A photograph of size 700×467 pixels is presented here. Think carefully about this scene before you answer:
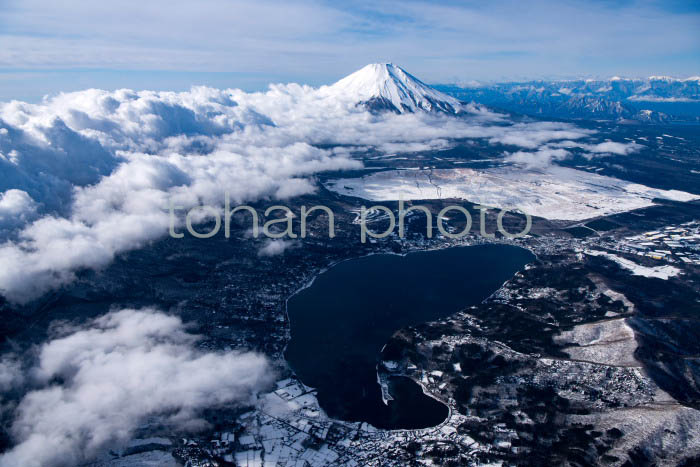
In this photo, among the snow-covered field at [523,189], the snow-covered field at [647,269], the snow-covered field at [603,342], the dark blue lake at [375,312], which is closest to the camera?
the dark blue lake at [375,312]

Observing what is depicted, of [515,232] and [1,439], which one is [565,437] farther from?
[515,232]

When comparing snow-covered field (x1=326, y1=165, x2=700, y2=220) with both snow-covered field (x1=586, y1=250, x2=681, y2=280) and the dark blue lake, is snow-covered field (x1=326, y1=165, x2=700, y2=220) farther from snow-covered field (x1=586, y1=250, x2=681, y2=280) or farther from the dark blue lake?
the dark blue lake

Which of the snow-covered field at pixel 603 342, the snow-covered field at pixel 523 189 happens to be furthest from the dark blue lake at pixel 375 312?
the snow-covered field at pixel 523 189

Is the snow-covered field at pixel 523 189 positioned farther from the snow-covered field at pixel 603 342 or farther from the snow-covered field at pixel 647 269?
the snow-covered field at pixel 603 342

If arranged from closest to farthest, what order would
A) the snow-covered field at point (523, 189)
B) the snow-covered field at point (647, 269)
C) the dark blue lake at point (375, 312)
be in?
the dark blue lake at point (375, 312) < the snow-covered field at point (647, 269) < the snow-covered field at point (523, 189)

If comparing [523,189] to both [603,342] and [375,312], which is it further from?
[603,342]

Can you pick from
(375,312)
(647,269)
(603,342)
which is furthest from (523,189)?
(603,342)

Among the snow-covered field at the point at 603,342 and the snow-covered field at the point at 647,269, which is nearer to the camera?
the snow-covered field at the point at 603,342
